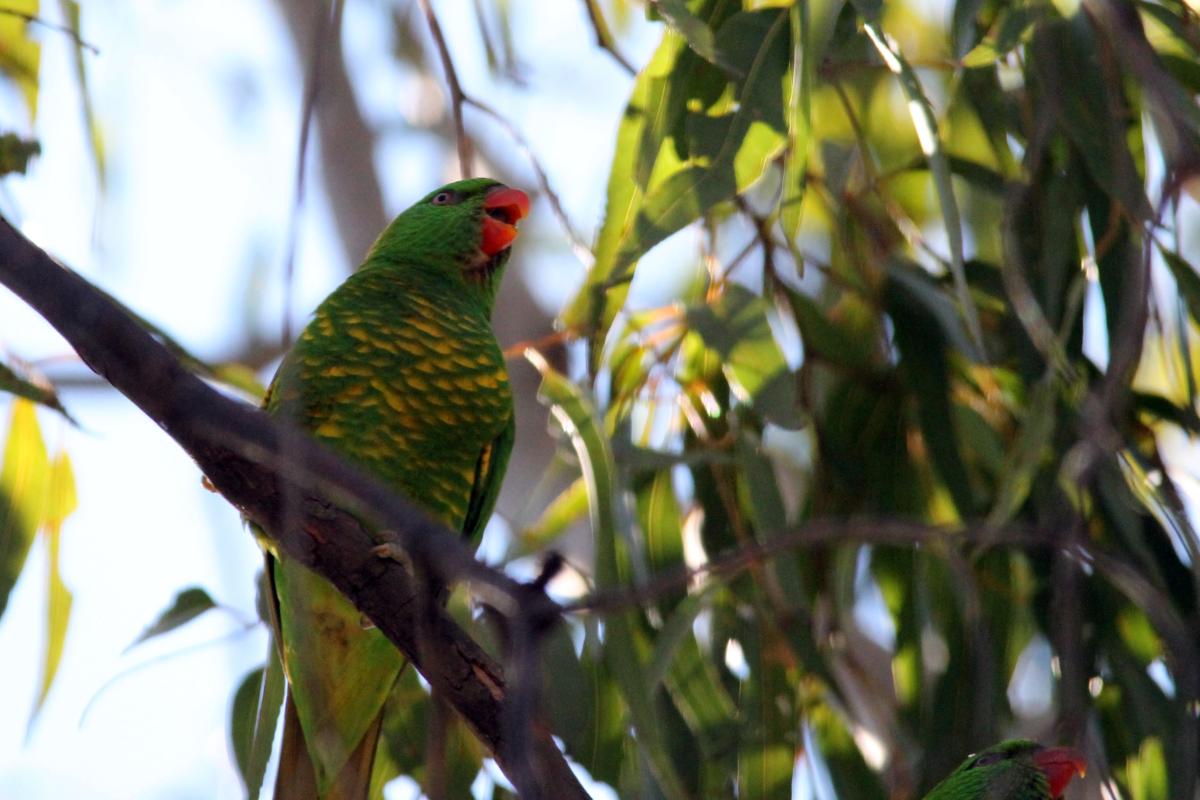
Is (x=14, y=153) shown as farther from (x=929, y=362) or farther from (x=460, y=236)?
(x=929, y=362)

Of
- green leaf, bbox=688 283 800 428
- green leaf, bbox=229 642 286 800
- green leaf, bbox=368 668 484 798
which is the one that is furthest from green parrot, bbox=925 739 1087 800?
green leaf, bbox=229 642 286 800

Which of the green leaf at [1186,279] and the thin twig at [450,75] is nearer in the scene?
the thin twig at [450,75]

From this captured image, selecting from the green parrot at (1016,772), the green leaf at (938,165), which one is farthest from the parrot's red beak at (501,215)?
the green parrot at (1016,772)

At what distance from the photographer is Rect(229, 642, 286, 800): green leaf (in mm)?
1862

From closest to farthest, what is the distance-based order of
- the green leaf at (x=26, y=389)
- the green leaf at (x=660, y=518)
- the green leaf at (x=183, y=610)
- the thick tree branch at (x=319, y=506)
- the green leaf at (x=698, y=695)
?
the thick tree branch at (x=319, y=506) → the green leaf at (x=26, y=389) → the green leaf at (x=698, y=695) → the green leaf at (x=183, y=610) → the green leaf at (x=660, y=518)

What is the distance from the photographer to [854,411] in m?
2.42

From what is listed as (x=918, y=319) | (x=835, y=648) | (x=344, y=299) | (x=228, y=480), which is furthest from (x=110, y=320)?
(x=835, y=648)

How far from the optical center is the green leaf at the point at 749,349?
205cm

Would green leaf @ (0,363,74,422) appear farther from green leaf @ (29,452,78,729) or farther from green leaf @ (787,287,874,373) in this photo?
green leaf @ (787,287,874,373)

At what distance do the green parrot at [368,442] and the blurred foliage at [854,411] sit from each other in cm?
11

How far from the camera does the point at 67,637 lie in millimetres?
2223

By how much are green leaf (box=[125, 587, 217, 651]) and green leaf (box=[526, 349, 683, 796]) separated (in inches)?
25.9

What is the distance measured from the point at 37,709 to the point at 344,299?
2.69 ft

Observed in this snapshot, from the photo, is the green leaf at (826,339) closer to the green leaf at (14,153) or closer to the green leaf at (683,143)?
the green leaf at (683,143)
